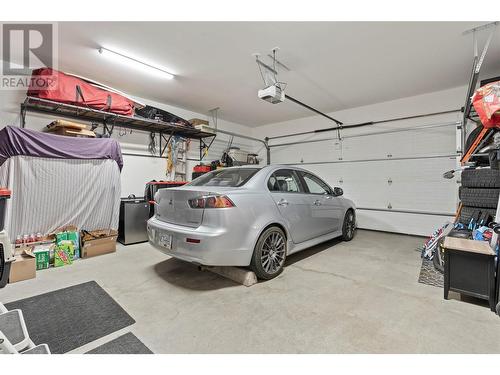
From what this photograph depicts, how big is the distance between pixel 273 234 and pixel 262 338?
125cm

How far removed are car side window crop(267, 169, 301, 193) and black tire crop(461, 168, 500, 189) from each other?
8.04 feet

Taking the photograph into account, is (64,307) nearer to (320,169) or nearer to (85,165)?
(85,165)

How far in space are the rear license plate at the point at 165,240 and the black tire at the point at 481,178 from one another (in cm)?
402

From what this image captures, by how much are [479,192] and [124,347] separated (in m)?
4.51

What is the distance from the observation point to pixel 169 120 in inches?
202

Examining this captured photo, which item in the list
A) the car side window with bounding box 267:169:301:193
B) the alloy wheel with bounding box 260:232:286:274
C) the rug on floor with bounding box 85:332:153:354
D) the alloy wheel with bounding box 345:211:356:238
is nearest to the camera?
the rug on floor with bounding box 85:332:153:354

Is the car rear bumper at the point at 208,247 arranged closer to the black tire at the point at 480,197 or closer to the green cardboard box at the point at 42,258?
the green cardboard box at the point at 42,258

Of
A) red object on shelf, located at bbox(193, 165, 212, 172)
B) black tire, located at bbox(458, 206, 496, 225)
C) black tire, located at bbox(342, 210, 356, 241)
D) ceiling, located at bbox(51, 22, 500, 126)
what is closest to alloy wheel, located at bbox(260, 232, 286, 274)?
black tire, located at bbox(342, 210, 356, 241)

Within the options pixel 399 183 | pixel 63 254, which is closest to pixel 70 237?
pixel 63 254

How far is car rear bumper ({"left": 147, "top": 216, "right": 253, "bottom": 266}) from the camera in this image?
7.44 feet

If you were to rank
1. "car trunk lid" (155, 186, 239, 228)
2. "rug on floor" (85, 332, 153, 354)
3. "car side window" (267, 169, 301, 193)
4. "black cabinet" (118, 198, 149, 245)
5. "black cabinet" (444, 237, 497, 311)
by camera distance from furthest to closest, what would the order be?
"black cabinet" (118, 198, 149, 245)
"car side window" (267, 169, 301, 193)
"car trunk lid" (155, 186, 239, 228)
"black cabinet" (444, 237, 497, 311)
"rug on floor" (85, 332, 153, 354)

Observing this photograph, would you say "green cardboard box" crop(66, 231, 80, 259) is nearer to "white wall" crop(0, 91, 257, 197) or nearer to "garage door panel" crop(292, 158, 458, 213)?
"white wall" crop(0, 91, 257, 197)

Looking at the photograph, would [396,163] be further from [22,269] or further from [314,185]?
[22,269]
